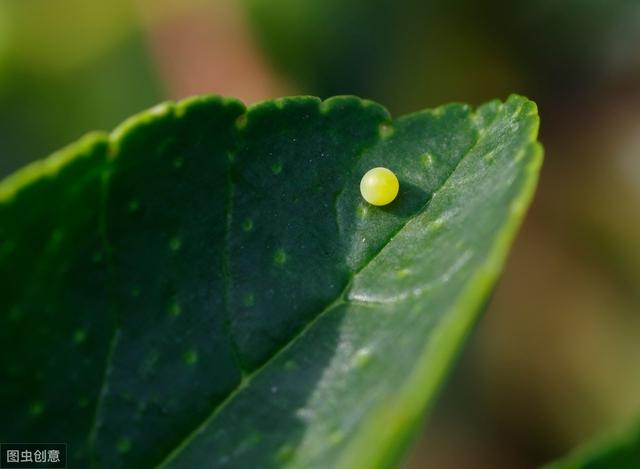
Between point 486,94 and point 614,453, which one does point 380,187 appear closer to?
point 614,453

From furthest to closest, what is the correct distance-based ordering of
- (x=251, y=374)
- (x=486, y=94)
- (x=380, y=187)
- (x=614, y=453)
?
(x=486, y=94), (x=380, y=187), (x=251, y=374), (x=614, y=453)

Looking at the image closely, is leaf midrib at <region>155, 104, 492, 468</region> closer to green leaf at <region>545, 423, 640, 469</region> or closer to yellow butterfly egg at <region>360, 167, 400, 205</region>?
yellow butterfly egg at <region>360, 167, 400, 205</region>

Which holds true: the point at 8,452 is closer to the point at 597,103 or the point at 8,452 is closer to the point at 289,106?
the point at 289,106

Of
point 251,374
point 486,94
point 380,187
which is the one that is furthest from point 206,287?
point 486,94

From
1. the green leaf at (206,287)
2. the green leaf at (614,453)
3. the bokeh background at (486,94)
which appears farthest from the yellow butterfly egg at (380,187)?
the bokeh background at (486,94)

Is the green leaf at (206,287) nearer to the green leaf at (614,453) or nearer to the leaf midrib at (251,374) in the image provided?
the leaf midrib at (251,374)

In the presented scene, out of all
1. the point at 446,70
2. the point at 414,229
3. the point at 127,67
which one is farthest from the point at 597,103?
the point at 414,229
